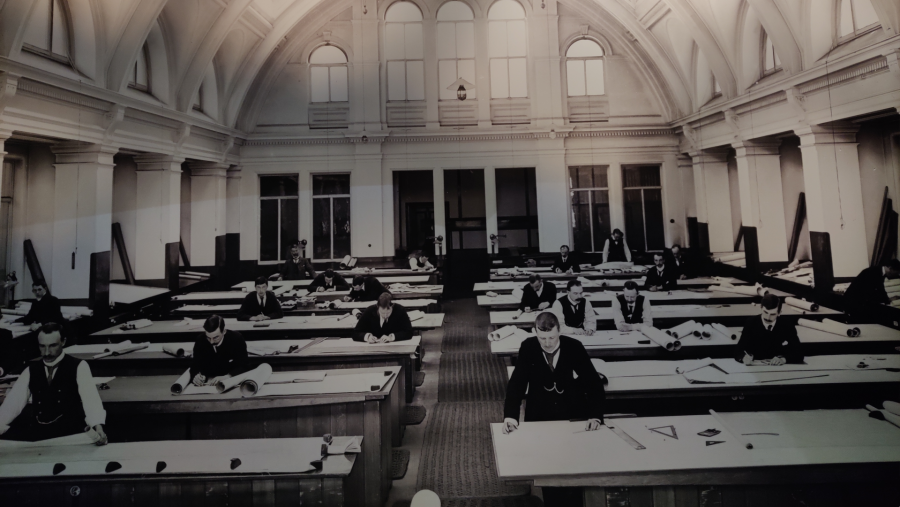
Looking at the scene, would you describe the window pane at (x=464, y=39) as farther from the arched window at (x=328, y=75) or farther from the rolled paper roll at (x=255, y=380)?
the rolled paper roll at (x=255, y=380)

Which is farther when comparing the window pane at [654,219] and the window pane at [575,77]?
the window pane at [575,77]

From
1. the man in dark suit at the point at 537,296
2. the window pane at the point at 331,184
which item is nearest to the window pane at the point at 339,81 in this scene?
the window pane at the point at 331,184

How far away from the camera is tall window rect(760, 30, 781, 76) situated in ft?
25.1

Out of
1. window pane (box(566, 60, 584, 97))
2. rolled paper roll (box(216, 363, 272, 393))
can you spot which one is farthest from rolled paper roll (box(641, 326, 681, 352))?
window pane (box(566, 60, 584, 97))

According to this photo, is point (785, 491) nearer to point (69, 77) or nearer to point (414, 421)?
point (414, 421)

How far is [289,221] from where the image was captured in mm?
11914

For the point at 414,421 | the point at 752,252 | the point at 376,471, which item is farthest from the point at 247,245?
the point at 752,252

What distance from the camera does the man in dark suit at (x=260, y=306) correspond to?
5.78m

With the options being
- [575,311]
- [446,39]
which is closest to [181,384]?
[575,311]

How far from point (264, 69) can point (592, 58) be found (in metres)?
8.93

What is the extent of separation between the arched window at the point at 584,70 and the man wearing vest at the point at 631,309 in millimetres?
8640

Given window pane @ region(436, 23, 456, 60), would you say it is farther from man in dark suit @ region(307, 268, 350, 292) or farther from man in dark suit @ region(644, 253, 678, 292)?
man in dark suit @ region(644, 253, 678, 292)

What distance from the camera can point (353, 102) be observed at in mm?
11891

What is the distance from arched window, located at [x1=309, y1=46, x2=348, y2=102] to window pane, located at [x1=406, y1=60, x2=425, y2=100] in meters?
1.73
